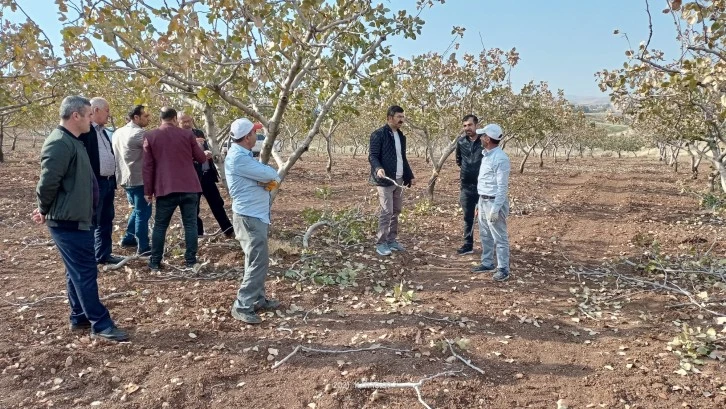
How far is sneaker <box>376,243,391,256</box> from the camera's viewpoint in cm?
660

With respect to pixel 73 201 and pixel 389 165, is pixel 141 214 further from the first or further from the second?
pixel 389 165

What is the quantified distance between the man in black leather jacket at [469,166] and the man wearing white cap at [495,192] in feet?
2.77

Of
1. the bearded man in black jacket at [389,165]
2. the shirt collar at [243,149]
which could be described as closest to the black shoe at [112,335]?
the shirt collar at [243,149]

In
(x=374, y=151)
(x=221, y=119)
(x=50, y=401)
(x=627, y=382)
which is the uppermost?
(x=221, y=119)

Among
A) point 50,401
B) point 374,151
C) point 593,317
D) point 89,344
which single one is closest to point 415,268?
point 374,151

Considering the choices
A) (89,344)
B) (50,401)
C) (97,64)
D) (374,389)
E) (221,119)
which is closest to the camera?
(50,401)

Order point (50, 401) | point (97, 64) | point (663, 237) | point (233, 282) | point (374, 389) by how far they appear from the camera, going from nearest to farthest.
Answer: point (50, 401) → point (374, 389) → point (97, 64) → point (233, 282) → point (663, 237)

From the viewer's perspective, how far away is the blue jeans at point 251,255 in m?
4.31

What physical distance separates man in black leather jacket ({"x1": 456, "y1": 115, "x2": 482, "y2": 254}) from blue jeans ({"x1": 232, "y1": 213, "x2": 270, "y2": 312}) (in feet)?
11.6

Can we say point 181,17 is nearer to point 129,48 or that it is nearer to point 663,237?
point 129,48

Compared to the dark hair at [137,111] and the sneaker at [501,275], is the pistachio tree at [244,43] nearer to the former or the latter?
the dark hair at [137,111]

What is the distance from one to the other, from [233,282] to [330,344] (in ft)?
6.07

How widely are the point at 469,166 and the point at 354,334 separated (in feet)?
11.3

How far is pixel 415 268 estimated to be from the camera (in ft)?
20.8
